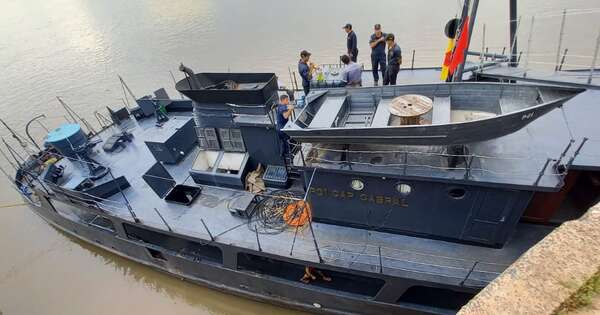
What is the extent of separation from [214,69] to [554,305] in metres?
19.7

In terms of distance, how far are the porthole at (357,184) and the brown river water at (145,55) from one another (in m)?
4.29

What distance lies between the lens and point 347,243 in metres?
7.11

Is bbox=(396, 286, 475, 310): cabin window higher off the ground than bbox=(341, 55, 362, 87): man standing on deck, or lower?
lower

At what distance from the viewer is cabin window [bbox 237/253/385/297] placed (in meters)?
7.79

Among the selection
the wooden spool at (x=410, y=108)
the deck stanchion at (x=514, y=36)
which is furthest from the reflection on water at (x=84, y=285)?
the deck stanchion at (x=514, y=36)

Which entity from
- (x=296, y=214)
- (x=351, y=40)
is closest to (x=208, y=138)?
(x=296, y=214)

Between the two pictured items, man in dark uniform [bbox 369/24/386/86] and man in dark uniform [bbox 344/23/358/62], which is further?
man in dark uniform [bbox 344/23/358/62]

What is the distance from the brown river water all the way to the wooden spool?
11.5 ft

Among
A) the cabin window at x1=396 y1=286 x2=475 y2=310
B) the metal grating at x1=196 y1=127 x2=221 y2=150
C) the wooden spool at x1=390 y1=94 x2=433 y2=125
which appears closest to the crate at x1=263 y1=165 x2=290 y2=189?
the metal grating at x1=196 y1=127 x2=221 y2=150

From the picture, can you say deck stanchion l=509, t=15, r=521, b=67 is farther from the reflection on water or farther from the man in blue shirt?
the reflection on water

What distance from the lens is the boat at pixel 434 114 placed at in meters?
5.18

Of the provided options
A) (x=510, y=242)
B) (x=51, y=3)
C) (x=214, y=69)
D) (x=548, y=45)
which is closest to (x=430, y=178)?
(x=510, y=242)

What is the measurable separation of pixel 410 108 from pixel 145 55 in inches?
863

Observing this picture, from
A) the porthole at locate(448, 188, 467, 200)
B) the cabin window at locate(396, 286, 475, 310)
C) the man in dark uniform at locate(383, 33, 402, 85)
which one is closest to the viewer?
the porthole at locate(448, 188, 467, 200)
